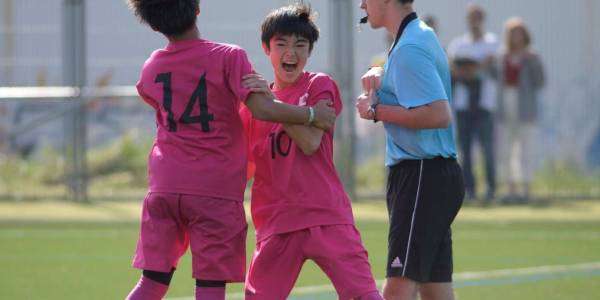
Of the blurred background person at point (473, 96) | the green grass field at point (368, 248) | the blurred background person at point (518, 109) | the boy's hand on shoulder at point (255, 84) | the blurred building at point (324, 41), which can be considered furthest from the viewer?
the blurred building at point (324, 41)

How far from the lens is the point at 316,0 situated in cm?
1645

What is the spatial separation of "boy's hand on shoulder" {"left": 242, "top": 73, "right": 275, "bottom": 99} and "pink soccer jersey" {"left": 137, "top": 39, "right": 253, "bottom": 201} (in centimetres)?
3

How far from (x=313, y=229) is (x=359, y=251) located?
22 centimetres

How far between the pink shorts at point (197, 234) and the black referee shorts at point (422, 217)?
0.69m

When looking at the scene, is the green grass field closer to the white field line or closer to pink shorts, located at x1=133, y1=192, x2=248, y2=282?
the white field line

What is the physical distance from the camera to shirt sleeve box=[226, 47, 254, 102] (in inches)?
222

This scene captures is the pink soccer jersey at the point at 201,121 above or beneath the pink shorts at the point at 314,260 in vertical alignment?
above

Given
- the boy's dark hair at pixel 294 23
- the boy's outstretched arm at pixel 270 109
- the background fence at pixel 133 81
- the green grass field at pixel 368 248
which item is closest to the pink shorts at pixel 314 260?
the boy's outstretched arm at pixel 270 109

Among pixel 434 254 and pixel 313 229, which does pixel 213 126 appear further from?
pixel 434 254

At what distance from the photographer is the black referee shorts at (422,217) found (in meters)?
5.80

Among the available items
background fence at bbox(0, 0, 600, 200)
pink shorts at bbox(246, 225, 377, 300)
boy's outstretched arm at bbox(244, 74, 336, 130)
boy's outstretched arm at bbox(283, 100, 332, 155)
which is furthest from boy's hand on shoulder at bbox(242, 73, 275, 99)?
background fence at bbox(0, 0, 600, 200)

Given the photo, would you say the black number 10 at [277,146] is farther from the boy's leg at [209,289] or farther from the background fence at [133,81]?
the background fence at [133,81]

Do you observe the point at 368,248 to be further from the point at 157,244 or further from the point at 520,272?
the point at 157,244

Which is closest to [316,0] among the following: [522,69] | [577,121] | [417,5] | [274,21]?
[417,5]
